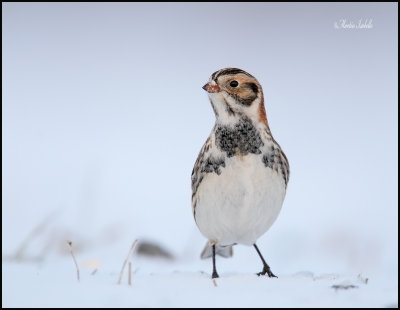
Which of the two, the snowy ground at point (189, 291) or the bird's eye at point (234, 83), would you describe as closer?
the snowy ground at point (189, 291)

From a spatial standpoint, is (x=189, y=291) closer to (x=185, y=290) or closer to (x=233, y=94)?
(x=185, y=290)

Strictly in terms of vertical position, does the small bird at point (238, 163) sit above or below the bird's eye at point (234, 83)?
below

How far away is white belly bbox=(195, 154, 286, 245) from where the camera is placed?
508 cm

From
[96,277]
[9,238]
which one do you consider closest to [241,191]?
[96,277]

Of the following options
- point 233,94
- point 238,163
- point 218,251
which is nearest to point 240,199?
point 238,163

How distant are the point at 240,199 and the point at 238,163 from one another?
0.84 ft

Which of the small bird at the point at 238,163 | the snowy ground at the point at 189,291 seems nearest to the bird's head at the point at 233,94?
the small bird at the point at 238,163

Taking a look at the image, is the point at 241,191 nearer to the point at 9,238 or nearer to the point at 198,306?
the point at 198,306

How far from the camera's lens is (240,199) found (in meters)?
5.12

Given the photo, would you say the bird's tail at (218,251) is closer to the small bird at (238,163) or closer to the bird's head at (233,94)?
the small bird at (238,163)

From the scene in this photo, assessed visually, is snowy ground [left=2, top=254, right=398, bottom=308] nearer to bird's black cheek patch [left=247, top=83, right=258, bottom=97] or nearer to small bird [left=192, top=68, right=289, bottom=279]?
small bird [left=192, top=68, right=289, bottom=279]

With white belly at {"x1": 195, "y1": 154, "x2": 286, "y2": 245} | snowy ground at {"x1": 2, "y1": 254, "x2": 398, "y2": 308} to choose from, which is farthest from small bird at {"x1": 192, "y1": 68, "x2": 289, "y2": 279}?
snowy ground at {"x1": 2, "y1": 254, "x2": 398, "y2": 308}

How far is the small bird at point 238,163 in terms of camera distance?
5.09m

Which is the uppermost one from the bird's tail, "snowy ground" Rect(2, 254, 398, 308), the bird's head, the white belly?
the bird's head
